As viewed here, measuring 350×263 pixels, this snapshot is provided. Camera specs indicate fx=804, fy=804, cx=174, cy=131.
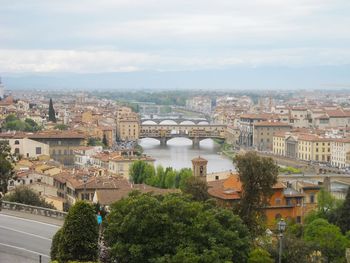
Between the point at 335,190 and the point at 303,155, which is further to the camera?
the point at 303,155

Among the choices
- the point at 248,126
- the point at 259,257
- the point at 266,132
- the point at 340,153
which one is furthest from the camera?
the point at 248,126

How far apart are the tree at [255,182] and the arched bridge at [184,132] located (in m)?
53.1

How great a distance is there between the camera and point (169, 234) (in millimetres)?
10602

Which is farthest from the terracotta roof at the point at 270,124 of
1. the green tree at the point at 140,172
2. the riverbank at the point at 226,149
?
the green tree at the point at 140,172

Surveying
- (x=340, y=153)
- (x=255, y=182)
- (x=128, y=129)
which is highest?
(x=255, y=182)

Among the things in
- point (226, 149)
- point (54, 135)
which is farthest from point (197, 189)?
point (226, 149)

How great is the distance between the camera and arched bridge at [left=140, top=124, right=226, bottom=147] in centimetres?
7081

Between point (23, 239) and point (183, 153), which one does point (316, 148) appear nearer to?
point (183, 153)

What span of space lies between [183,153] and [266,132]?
9031 mm

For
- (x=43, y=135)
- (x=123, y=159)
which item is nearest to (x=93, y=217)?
(x=123, y=159)

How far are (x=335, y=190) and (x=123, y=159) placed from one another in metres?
10.5

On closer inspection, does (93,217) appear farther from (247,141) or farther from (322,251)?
(247,141)

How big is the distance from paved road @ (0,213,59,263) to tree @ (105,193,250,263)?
1579mm

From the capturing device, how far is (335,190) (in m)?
28.9
